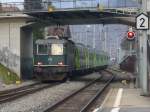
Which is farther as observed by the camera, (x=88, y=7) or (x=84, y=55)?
(x=84, y=55)

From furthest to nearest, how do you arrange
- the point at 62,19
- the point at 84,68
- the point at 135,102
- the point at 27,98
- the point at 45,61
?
1. the point at 84,68
2. the point at 62,19
3. the point at 45,61
4. the point at 27,98
5. the point at 135,102

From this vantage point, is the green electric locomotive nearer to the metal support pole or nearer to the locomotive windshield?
the locomotive windshield

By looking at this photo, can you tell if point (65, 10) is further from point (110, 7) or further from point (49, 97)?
point (49, 97)

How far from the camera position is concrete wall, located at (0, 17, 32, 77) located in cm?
4312

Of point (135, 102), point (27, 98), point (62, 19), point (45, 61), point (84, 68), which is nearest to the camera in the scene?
point (135, 102)

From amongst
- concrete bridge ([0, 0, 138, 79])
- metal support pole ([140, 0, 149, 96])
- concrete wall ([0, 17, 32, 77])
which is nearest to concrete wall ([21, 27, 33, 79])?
concrete bridge ([0, 0, 138, 79])

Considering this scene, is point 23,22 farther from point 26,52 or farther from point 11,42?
point 26,52

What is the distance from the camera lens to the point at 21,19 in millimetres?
43281

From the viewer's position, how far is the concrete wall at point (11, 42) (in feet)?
141

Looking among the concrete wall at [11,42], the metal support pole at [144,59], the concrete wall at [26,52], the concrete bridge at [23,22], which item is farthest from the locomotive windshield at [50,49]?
the metal support pole at [144,59]

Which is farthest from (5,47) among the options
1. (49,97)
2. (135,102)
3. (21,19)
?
(135,102)

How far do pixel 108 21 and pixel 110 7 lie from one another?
3.56 metres

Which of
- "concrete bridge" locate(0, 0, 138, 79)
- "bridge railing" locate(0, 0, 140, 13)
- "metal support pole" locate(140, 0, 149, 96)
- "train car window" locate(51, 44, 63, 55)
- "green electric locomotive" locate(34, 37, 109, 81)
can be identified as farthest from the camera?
"concrete bridge" locate(0, 0, 138, 79)

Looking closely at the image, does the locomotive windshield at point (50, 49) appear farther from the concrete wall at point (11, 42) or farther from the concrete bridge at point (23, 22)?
the concrete wall at point (11, 42)
